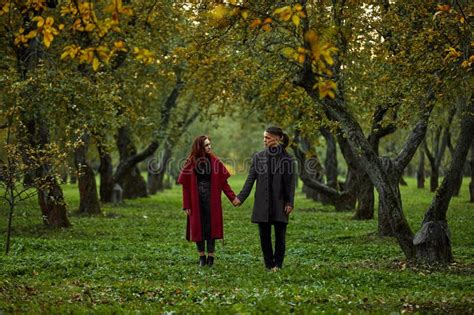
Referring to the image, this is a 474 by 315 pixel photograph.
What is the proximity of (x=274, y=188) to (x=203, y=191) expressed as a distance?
1.74 metres

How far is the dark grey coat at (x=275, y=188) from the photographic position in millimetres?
13703

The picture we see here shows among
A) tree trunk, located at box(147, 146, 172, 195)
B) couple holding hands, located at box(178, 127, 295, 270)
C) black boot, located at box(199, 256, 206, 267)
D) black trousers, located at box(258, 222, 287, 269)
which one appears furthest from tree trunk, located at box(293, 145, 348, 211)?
tree trunk, located at box(147, 146, 172, 195)

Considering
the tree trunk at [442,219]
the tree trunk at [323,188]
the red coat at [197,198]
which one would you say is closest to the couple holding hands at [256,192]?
the red coat at [197,198]

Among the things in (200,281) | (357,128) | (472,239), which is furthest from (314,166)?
(200,281)

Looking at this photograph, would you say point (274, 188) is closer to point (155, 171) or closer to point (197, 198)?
point (197, 198)

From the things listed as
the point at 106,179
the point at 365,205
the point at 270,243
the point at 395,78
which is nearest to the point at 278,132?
the point at 270,243

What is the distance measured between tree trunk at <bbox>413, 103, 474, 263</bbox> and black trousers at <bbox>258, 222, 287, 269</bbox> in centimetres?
301

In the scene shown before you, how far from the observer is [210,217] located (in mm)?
14820

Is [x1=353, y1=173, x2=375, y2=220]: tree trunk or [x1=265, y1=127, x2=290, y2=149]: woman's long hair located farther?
[x1=353, y1=173, x2=375, y2=220]: tree trunk

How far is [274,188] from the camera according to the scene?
45.4 feet

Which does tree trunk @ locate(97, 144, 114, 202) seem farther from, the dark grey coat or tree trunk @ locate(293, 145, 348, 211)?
the dark grey coat

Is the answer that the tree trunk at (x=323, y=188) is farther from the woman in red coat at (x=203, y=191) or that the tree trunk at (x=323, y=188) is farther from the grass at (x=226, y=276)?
the woman in red coat at (x=203, y=191)

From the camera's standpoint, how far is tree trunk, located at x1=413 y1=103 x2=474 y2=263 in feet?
48.4

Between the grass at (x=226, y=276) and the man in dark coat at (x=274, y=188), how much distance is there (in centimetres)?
88
